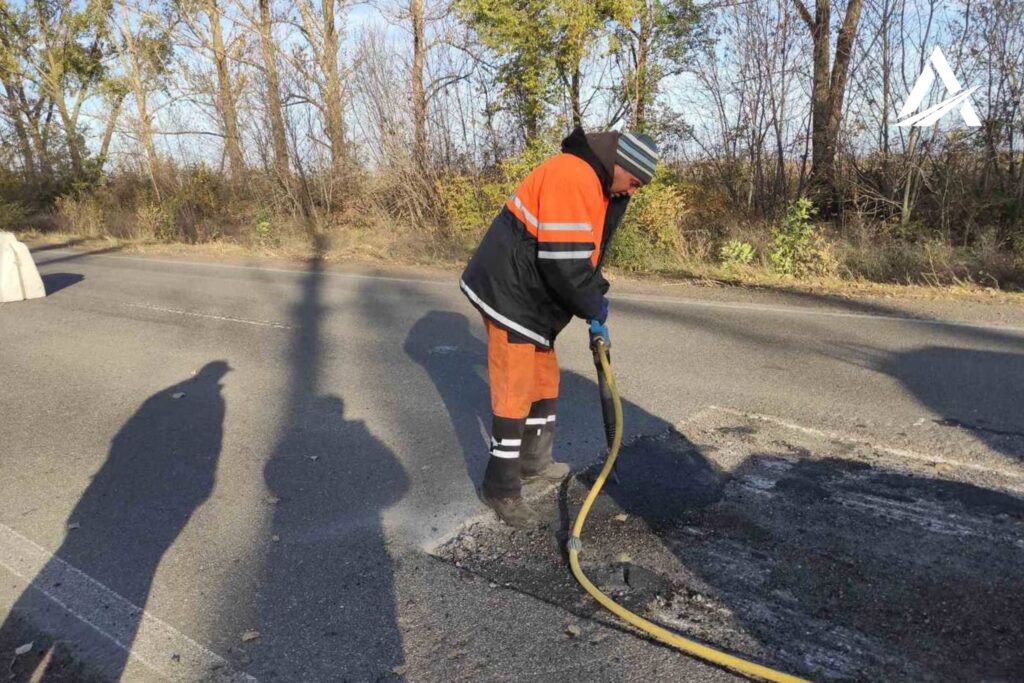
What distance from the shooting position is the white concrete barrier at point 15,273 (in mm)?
10547

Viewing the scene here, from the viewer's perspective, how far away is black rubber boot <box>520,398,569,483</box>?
415 cm

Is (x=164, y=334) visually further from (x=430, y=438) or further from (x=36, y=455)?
(x=430, y=438)

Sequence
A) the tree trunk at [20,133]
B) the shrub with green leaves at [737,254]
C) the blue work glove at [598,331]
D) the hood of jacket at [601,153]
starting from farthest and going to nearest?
the tree trunk at [20,133], the shrub with green leaves at [737,254], the blue work glove at [598,331], the hood of jacket at [601,153]

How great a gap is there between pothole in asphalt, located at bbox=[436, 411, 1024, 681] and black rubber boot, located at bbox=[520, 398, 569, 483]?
175 mm

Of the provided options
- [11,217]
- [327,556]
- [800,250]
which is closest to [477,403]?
[327,556]

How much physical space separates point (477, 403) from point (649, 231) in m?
8.22

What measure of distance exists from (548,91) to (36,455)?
11857 millimetres

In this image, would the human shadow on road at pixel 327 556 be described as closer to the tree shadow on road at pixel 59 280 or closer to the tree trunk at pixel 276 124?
the tree shadow on road at pixel 59 280

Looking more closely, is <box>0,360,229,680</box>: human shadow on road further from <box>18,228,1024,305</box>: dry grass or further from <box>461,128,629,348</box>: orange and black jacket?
<box>18,228,1024,305</box>: dry grass

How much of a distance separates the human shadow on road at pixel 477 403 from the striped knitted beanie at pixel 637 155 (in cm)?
177

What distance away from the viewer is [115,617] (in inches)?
122

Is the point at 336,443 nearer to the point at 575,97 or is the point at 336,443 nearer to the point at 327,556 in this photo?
the point at 327,556

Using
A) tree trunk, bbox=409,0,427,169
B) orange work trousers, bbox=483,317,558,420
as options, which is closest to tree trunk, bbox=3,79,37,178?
tree trunk, bbox=409,0,427,169

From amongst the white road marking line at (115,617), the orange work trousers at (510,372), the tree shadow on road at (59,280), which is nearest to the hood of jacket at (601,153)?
the orange work trousers at (510,372)
